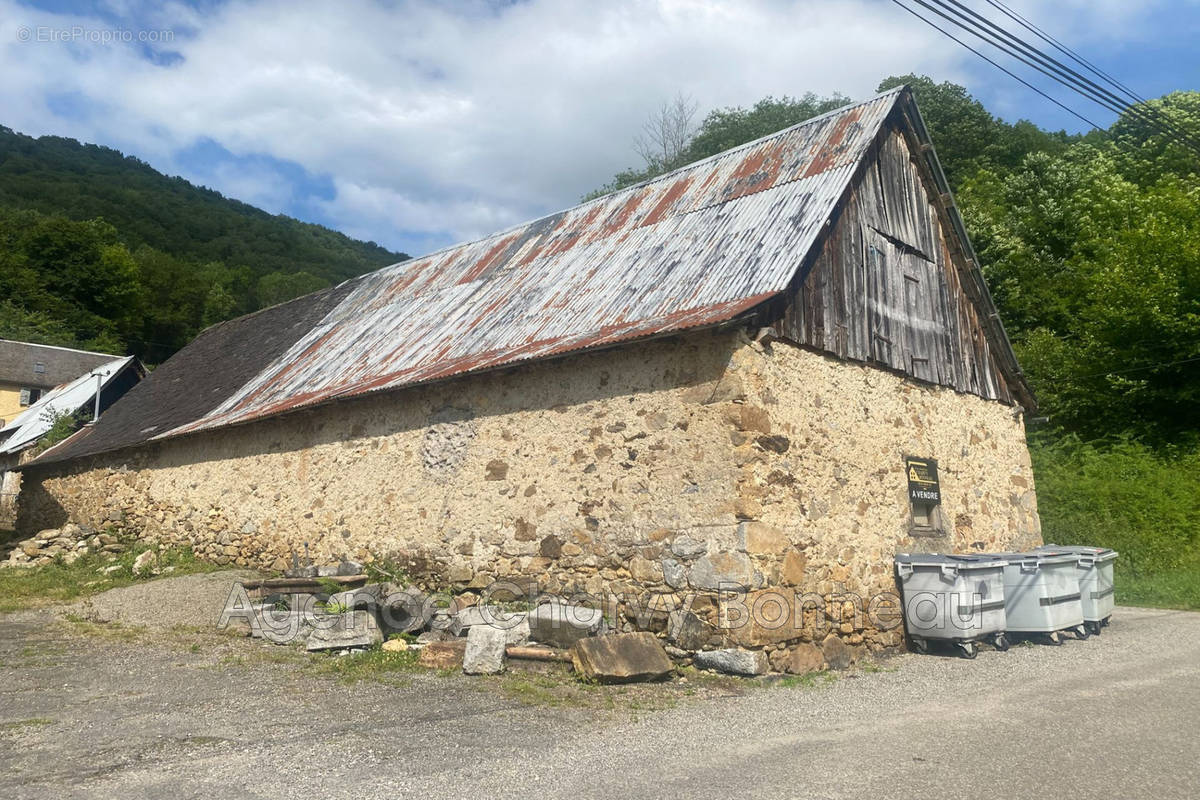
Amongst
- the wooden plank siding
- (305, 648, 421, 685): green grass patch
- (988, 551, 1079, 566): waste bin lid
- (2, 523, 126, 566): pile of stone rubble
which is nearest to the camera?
(305, 648, 421, 685): green grass patch

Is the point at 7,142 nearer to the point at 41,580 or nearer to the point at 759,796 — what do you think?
the point at 41,580

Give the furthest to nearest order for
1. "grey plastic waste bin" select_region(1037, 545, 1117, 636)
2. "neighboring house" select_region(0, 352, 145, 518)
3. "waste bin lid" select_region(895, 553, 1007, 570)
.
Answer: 1. "neighboring house" select_region(0, 352, 145, 518)
2. "grey plastic waste bin" select_region(1037, 545, 1117, 636)
3. "waste bin lid" select_region(895, 553, 1007, 570)

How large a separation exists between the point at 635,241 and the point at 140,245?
2287 inches

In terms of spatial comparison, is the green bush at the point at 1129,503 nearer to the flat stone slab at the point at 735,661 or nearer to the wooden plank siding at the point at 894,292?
the wooden plank siding at the point at 894,292

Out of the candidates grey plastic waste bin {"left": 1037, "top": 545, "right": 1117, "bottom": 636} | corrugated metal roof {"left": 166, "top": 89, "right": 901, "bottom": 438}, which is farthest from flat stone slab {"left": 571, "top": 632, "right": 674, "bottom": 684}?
grey plastic waste bin {"left": 1037, "top": 545, "right": 1117, "bottom": 636}

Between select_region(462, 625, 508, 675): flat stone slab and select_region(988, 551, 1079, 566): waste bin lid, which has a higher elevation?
select_region(988, 551, 1079, 566): waste bin lid

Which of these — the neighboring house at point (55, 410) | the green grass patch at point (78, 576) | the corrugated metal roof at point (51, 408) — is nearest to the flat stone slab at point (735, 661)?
the green grass patch at point (78, 576)

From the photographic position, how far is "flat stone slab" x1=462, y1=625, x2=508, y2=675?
24.7ft

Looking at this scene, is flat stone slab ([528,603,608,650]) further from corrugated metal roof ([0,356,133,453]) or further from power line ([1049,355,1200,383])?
corrugated metal roof ([0,356,133,453])

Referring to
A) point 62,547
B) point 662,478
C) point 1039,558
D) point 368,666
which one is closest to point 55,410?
point 62,547

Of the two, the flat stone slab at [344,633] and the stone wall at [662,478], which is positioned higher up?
the stone wall at [662,478]

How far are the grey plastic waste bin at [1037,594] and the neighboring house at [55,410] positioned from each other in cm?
2388

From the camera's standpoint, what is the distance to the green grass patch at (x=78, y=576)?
1222 cm

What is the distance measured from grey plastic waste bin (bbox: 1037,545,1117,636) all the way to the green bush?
16.8ft
